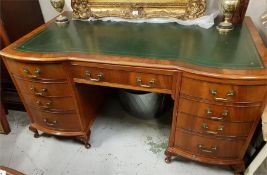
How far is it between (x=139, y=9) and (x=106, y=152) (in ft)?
3.28

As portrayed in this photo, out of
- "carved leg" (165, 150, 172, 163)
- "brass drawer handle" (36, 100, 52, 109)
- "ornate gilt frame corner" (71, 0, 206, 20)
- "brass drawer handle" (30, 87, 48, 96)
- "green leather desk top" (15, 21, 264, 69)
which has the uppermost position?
"ornate gilt frame corner" (71, 0, 206, 20)

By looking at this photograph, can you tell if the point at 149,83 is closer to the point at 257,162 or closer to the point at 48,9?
the point at 257,162

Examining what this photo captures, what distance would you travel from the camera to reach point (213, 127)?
113cm

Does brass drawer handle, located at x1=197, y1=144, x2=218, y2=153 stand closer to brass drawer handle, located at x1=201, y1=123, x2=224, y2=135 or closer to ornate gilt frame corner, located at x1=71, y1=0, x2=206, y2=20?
brass drawer handle, located at x1=201, y1=123, x2=224, y2=135

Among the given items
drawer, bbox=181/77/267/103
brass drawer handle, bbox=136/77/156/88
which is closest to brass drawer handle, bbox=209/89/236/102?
drawer, bbox=181/77/267/103

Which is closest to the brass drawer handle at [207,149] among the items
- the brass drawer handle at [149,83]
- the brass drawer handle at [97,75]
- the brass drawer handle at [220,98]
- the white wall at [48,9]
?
the brass drawer handle at [220,98]

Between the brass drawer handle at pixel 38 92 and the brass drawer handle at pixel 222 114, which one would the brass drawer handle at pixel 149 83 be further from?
the brass drawer handle at pixel 38 92

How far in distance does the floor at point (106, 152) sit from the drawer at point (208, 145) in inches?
8.2

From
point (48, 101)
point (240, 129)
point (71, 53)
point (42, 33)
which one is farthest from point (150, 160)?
point (42, 33)

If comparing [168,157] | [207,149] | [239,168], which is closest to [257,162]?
[239,168]

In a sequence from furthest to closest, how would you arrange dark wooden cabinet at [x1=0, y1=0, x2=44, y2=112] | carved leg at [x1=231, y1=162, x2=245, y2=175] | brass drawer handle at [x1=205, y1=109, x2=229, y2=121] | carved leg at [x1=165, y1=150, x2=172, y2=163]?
dark wooden cabinet at [x1=0, y1=0, x2=44, y2=112], carved leg at [x1=165, y1=150, x2=172, y2=163], carved leg at [x1=231, y1=162, x2=245, y2=175], brass drawer handle at [x1=205, y1=109, x2=229, y2=121]

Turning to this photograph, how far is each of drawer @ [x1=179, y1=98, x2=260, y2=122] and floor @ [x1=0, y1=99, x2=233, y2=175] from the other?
1.63 feet

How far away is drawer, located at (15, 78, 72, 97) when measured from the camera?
4.09 feet

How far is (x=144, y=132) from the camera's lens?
1688mm
